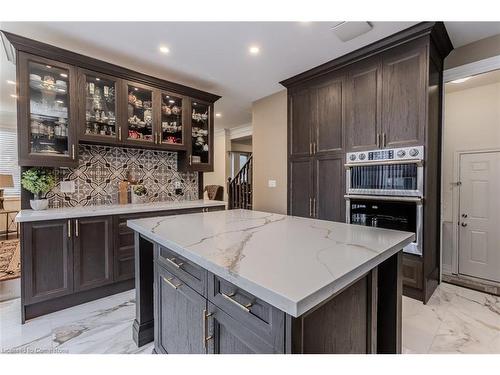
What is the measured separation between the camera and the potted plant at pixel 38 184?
249cm

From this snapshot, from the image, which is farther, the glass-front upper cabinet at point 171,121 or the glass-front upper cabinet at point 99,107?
the glass-front upper cabinet at point 171,121

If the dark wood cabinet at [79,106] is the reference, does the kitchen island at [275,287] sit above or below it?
below

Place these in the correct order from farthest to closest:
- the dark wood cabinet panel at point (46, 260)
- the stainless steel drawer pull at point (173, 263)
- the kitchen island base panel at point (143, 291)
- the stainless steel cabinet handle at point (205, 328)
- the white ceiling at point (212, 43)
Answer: the white ceiling at point (212, 43) → the dark wood cabinet panel at point (46, 260) → the kitchen island base panel at point (143, 291) → the stainless steel drawer pull at point (173, 263) → the stainless steel cabinet handle at point (205, 328)

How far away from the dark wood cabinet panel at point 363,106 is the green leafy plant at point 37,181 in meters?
3.35

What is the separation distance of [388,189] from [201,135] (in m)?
2.69

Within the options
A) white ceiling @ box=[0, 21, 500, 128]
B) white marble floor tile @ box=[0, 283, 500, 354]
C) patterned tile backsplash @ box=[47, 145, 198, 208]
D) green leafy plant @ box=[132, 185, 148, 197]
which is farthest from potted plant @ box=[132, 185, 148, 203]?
white ceiling @ box=[0, 21, 500, 128]

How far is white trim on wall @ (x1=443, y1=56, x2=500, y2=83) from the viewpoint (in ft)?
8.13

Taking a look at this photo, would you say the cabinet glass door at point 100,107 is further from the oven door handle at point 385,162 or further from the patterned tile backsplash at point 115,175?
the oven door handle at point 385,162

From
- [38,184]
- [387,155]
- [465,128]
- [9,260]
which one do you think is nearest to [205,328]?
[387,155]

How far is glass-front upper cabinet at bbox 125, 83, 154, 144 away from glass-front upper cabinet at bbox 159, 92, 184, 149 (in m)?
0.14

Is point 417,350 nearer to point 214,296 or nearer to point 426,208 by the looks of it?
point 426,208

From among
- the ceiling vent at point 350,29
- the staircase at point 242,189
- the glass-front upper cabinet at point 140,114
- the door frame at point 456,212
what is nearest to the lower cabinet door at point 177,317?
the glass-front upper cabinet at point 140,114

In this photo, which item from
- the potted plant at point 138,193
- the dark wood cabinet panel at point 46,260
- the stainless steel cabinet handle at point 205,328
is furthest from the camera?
the potted plant at point 138,193

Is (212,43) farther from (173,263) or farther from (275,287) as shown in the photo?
(275,287)
